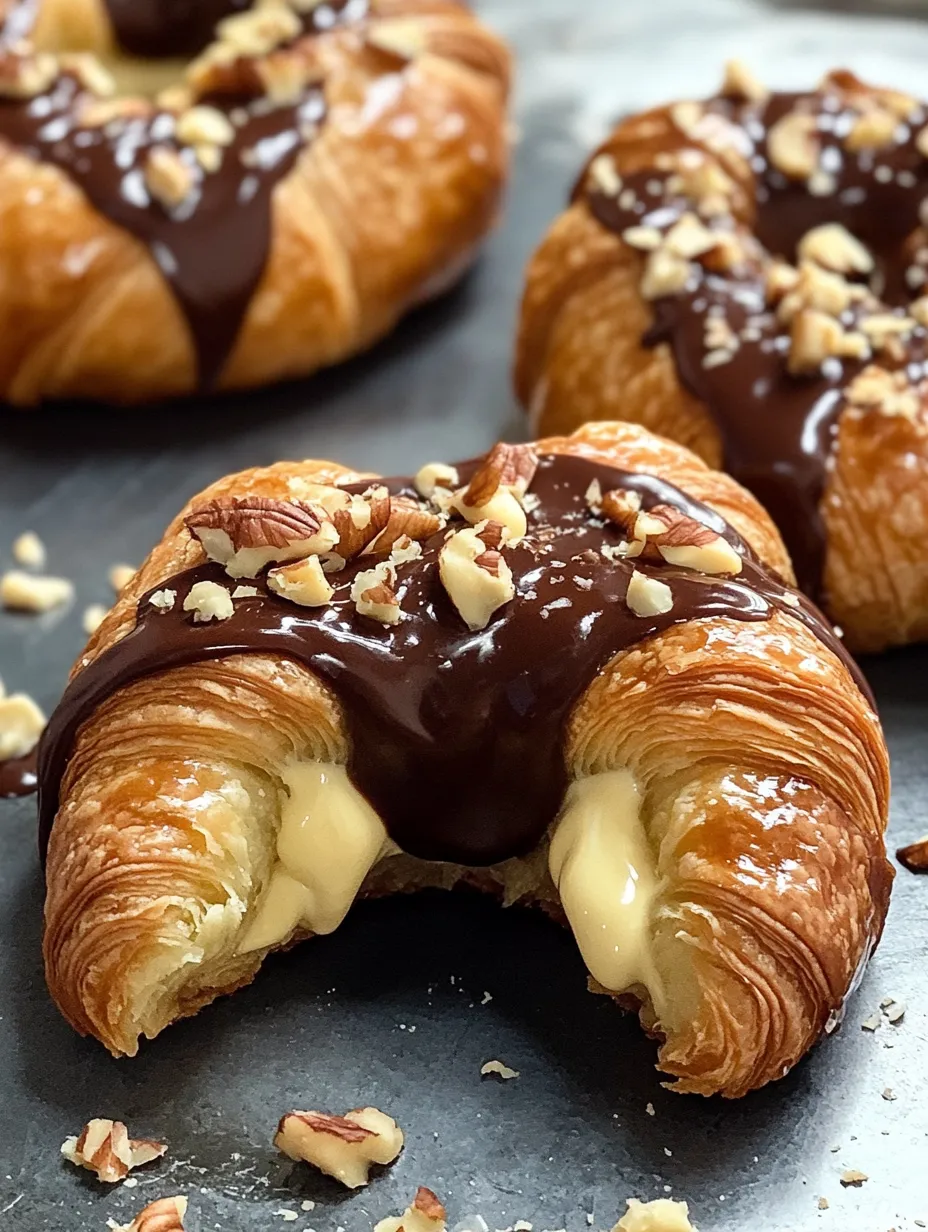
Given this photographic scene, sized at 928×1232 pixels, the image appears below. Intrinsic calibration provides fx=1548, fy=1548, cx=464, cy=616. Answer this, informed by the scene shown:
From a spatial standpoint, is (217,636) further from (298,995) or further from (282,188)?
(282,188)

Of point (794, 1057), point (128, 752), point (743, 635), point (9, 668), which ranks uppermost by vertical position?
point (743, 635)

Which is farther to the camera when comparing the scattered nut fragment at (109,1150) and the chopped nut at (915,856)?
the chopped nut at (915,856)

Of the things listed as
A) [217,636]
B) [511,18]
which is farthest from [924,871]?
[511,18]

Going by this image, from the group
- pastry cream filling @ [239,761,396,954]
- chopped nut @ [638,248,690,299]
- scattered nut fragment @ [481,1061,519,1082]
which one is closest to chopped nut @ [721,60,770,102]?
chopped nut @ [638,248,690,299]

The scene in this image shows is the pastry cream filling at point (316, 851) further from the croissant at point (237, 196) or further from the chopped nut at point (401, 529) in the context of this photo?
the croissant at point (237, 196)

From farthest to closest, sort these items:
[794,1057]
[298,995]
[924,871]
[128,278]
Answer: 1. [128,278]
2. [924,871]
3. [298,995]
4. [794,1057]

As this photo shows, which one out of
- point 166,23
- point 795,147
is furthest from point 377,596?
point 166,23

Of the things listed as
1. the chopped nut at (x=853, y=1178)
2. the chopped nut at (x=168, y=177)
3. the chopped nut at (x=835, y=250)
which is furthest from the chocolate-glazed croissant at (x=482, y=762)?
the chopped nut at (x=168, y=177)
